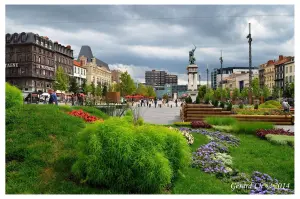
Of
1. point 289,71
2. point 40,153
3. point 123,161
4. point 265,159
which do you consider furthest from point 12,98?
point 289,71

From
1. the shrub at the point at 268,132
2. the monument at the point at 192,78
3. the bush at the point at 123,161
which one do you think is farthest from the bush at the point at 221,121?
the monument at the point at 192,78

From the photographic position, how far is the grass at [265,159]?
22.9 ft

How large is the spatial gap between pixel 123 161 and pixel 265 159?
510 cm

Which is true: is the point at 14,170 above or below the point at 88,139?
below

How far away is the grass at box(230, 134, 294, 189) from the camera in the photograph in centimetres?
699

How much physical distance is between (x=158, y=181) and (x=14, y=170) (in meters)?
2.93

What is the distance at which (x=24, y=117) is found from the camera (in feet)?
26.7

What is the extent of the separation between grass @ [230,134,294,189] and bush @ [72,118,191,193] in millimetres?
2997

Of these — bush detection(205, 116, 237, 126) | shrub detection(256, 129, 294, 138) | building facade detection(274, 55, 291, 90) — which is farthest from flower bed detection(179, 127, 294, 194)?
building facade detection(274, 55, 291, 90)

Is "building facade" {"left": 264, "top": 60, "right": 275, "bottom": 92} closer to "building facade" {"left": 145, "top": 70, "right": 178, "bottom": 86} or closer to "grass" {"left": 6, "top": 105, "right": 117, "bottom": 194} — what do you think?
"building facade" {"left": 145, "top": 70, "right": 178, "bottom": 86}

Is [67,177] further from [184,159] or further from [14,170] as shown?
[184,159]

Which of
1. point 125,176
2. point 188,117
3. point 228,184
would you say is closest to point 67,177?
point 125,176

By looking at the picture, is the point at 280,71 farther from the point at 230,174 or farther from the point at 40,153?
the point at 40,153
